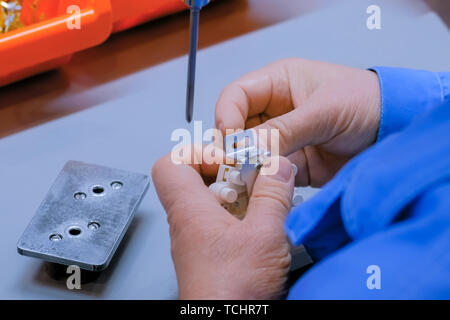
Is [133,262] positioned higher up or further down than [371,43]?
further down

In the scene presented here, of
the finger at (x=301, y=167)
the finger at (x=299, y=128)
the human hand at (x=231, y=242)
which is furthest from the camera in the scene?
the finger at (x=301, y=167)

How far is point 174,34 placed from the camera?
3.37 feet

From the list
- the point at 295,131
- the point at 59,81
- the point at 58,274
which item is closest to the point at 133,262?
the point at 58,274

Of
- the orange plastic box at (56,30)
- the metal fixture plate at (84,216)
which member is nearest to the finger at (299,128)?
the metal fixture plate at (84,216)

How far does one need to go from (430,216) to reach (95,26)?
0.59m

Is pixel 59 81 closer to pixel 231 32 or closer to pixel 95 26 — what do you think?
pixel 95 26

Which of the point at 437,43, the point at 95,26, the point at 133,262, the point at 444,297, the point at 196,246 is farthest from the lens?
the point at 437,43

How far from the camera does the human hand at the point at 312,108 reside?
2.53ft

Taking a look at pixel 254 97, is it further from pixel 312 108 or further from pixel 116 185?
pixel 116 185

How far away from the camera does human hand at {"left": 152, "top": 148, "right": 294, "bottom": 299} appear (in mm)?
603

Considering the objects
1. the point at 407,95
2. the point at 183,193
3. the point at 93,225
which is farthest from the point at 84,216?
the point at 407,95

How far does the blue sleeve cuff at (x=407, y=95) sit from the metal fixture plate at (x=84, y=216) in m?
0.32

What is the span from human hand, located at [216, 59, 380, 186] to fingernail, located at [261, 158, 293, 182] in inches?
2.3

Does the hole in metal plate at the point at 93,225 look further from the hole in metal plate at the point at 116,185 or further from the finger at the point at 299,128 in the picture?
the finger at the point at 299,128
